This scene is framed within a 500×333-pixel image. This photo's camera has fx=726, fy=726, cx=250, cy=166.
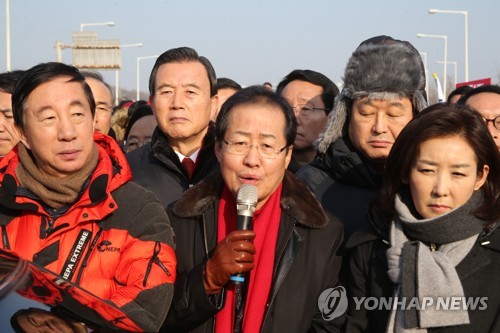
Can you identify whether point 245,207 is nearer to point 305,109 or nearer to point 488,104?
point 305,109

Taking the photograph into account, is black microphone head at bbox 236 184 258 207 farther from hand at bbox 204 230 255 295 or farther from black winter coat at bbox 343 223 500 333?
black winter coat at bbox 343 223 500 333

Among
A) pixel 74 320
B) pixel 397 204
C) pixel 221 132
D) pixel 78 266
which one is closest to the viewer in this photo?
pixel 74 320

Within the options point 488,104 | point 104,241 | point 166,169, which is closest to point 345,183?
point 166,169

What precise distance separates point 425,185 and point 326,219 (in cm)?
53

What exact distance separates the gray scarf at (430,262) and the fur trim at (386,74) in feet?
3.45

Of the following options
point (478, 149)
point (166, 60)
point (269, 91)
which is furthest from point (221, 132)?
point (166, 60)

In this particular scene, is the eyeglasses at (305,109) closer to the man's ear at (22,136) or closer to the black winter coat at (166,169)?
the black winter coat at (166,169)

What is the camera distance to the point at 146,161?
16.5ft

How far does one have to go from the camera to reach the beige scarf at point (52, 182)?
3346 mm

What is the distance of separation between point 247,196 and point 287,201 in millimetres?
414

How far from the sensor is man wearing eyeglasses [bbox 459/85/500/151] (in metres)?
5.68

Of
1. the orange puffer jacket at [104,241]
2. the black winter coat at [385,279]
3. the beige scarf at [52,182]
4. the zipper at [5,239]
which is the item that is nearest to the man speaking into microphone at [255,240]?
the black winter coat at [385,279]

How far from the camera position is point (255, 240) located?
361 centimetres

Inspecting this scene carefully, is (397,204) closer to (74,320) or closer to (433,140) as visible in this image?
(433,140)
